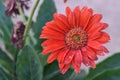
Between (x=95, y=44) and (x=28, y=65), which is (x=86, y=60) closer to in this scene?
(x=95, y=44)

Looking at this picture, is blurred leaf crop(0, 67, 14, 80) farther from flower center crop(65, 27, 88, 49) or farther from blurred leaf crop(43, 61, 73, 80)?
flower center crop(65, 27, 88, 49)

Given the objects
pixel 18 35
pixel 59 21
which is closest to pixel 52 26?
pixel 59 21

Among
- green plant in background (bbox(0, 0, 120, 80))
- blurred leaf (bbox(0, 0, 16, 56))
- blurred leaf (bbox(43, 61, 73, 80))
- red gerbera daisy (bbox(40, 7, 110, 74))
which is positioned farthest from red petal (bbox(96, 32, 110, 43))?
blurred leaf (bbox(0, 0, 16, 56))

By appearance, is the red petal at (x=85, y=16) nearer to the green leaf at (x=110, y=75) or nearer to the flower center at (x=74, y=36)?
the flower center at (x=74, y=36)

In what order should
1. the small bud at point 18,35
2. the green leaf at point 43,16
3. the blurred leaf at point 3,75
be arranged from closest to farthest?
the small bud at point 18,35 → the blurred leaf at point 3,75 → the green leaf at point 43,16

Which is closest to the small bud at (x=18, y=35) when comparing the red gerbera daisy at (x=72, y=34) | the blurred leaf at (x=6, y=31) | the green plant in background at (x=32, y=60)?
the green plant in background at (x=32, y=60)

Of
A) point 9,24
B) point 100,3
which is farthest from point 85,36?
point 100,3

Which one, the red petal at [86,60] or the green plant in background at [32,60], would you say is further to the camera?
the green plant in background at [32,60]
